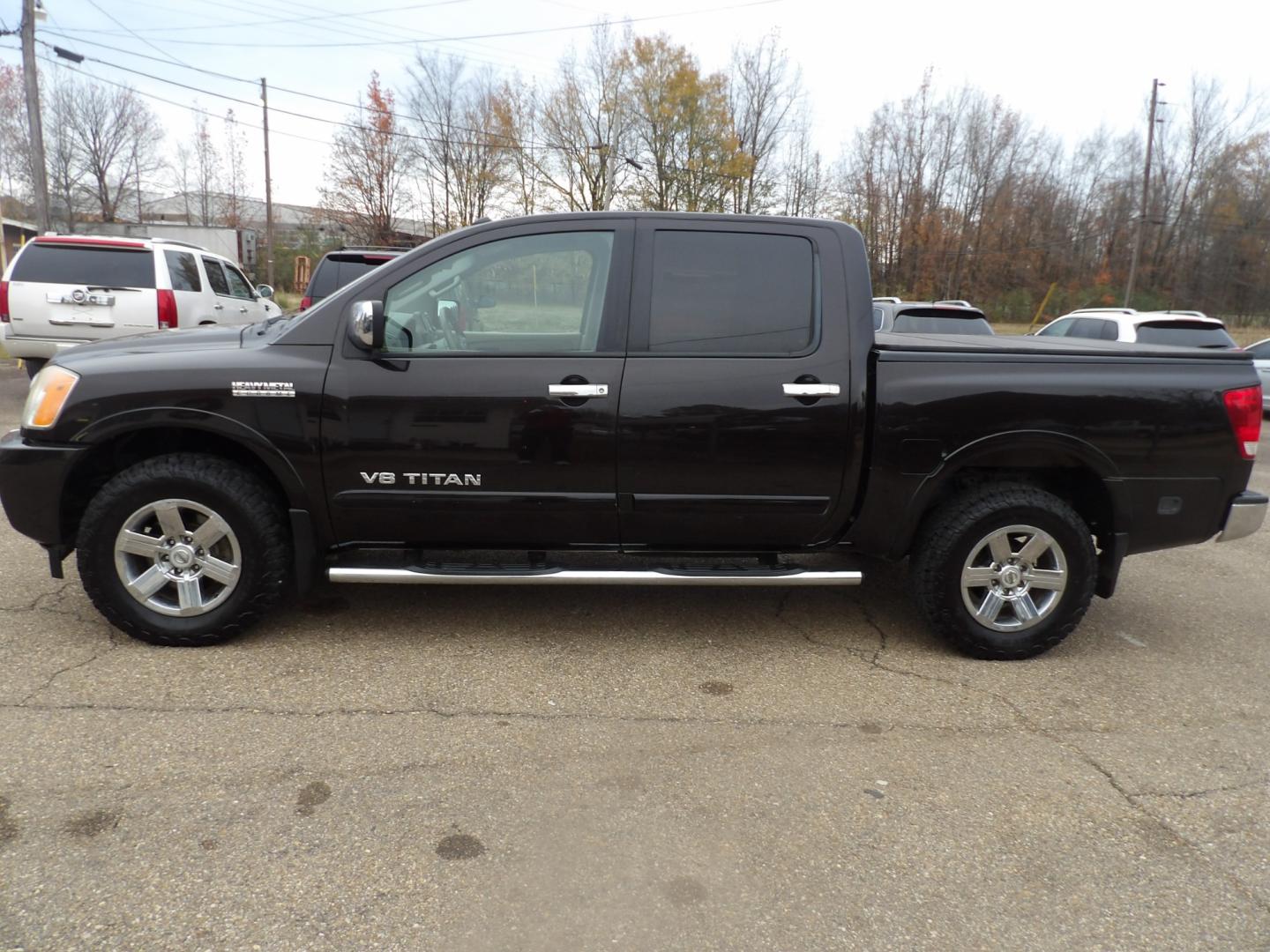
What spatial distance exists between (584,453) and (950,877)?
2.08 m

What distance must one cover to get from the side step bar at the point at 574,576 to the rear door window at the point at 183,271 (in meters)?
7.82

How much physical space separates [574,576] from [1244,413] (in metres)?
3.06

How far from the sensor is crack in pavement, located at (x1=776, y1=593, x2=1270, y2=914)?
245 centimetres

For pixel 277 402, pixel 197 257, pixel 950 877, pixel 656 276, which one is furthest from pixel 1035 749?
pixel 197 257

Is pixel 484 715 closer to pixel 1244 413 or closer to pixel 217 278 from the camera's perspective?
pixel 1244 413

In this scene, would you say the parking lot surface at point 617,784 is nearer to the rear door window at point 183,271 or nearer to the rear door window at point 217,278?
the rear door window at point 183,271

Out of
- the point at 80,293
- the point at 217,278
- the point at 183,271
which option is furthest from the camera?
the point at 217,278

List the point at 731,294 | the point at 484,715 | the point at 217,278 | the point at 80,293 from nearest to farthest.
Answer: the point at 484,715, the point at 731,294, the point at 80,293, the point at 217,278

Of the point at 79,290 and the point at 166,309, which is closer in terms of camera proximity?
the point at 79,290

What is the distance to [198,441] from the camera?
375 centimetres

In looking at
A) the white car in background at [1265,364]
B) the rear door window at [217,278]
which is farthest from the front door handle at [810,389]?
the white car in background at [1265,364]

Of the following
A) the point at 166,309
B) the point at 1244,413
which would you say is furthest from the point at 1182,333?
the point at 166,309

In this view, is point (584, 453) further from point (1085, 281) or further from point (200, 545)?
point (1085, 281)

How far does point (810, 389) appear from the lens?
12.1 feet
